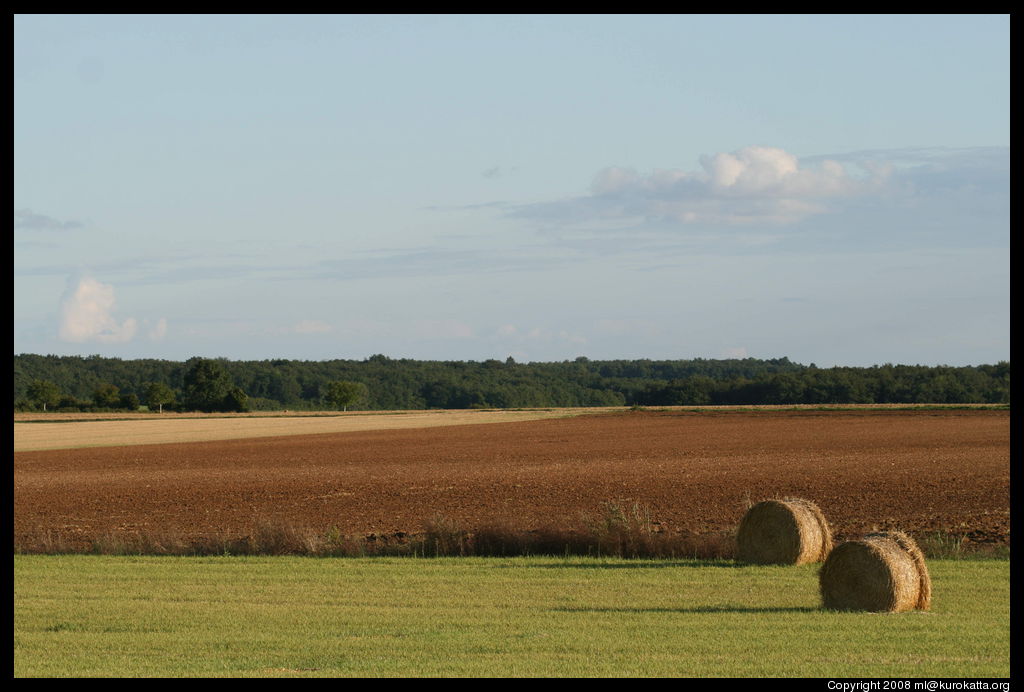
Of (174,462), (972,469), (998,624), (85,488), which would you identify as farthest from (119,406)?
(998,624)

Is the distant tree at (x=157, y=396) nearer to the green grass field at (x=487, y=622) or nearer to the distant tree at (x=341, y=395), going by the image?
the distant tree at (x=341, y=395)

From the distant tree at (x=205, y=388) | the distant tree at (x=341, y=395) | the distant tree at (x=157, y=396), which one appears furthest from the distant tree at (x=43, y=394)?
the distant tree at (x=341, y=395)

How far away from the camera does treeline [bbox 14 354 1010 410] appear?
125 m

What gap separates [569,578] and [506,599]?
7.07 feet

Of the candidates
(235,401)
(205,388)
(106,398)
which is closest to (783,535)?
(235,401)

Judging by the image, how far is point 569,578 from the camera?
1591 centimetres

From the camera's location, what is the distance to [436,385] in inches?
6801

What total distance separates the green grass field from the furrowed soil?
5.21m

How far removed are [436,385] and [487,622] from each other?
6335 inches
